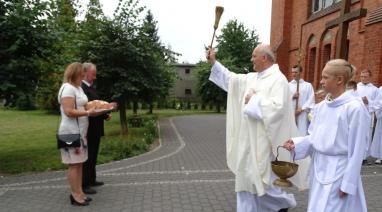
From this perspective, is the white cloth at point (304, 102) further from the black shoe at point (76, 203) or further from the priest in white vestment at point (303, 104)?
the black shoe at point (76, 203)

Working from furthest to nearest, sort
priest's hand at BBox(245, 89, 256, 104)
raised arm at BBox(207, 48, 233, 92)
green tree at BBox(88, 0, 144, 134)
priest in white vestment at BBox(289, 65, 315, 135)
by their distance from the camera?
green tree at BBox(88, 0, 144, 134), priest in white vestment at BBox(289, 65, 315, 135), raised arm at BBox(207, 48, 233, 92), priest's hand at BBox(245, 89, 256, 104)

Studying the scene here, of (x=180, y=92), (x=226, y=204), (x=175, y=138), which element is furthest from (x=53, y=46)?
(x=180, y=92)

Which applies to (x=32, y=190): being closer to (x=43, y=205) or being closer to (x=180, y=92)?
(x=43, y=205)

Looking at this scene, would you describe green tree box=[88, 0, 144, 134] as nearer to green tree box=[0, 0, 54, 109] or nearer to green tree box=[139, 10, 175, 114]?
green tree box=[139, 10, 175, 114]

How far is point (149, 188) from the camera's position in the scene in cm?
790

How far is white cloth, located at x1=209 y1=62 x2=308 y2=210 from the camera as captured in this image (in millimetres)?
5355

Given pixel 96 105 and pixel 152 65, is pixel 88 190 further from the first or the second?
pixel 152 65

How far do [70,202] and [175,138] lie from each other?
10.6 meters

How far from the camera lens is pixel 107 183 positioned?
8.28 metres

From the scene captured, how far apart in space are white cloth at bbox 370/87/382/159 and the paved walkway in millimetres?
793

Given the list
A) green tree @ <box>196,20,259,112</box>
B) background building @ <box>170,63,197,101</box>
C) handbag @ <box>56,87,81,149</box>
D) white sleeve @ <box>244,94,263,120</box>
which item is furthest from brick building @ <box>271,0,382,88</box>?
background building @ <box>170,63,197,101</box>

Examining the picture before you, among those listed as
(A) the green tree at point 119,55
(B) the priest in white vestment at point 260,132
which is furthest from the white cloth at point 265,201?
(A) the green tree at point 119,55

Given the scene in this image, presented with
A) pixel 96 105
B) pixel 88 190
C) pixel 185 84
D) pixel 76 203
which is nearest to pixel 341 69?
pixel 96 105

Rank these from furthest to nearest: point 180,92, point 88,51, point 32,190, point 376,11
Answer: point 180,92 → point 88,51 → point 376,11 → point 32,190
